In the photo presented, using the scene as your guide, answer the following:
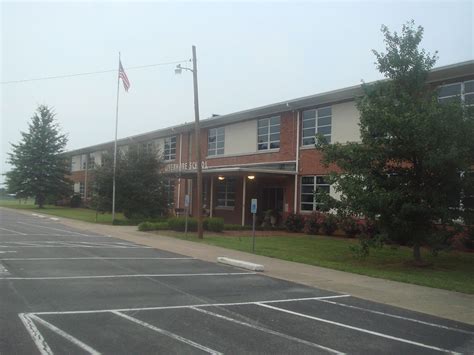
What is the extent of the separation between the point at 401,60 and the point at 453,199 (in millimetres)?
4252

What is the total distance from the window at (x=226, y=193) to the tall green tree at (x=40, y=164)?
25546mm

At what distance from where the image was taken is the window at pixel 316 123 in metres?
26.2

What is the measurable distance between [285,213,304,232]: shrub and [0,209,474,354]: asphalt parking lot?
14185 mm

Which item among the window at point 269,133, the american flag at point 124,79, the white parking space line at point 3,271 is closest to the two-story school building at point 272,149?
the window at point 269,133

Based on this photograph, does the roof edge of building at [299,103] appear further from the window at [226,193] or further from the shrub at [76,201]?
the shrub at [76,201]

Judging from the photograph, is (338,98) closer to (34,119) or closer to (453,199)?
(453,199)

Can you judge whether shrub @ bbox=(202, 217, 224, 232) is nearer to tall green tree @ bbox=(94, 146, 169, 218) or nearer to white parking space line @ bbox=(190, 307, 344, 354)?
tall green tree @ bbox=(94, 146, 169, 218)

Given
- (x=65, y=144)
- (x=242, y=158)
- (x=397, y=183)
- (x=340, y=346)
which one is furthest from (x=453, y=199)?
(x=65, y=144)

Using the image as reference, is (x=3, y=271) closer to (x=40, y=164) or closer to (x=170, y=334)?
(x=170, y=334)

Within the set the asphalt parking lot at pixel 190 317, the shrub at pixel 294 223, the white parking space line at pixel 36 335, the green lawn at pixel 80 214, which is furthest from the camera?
the green lawn at pixel 80 214

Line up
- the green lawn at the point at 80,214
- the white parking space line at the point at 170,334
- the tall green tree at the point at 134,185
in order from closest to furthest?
1. the white parking space line at the point at 170,334
2. the tall green tree at the point at 134,185
3. the green lawn at the point at 80,214

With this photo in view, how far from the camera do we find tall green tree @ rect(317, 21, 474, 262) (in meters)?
13.6

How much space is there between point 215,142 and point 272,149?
23.4ft

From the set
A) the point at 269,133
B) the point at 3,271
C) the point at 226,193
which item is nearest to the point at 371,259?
the point at 3,271
